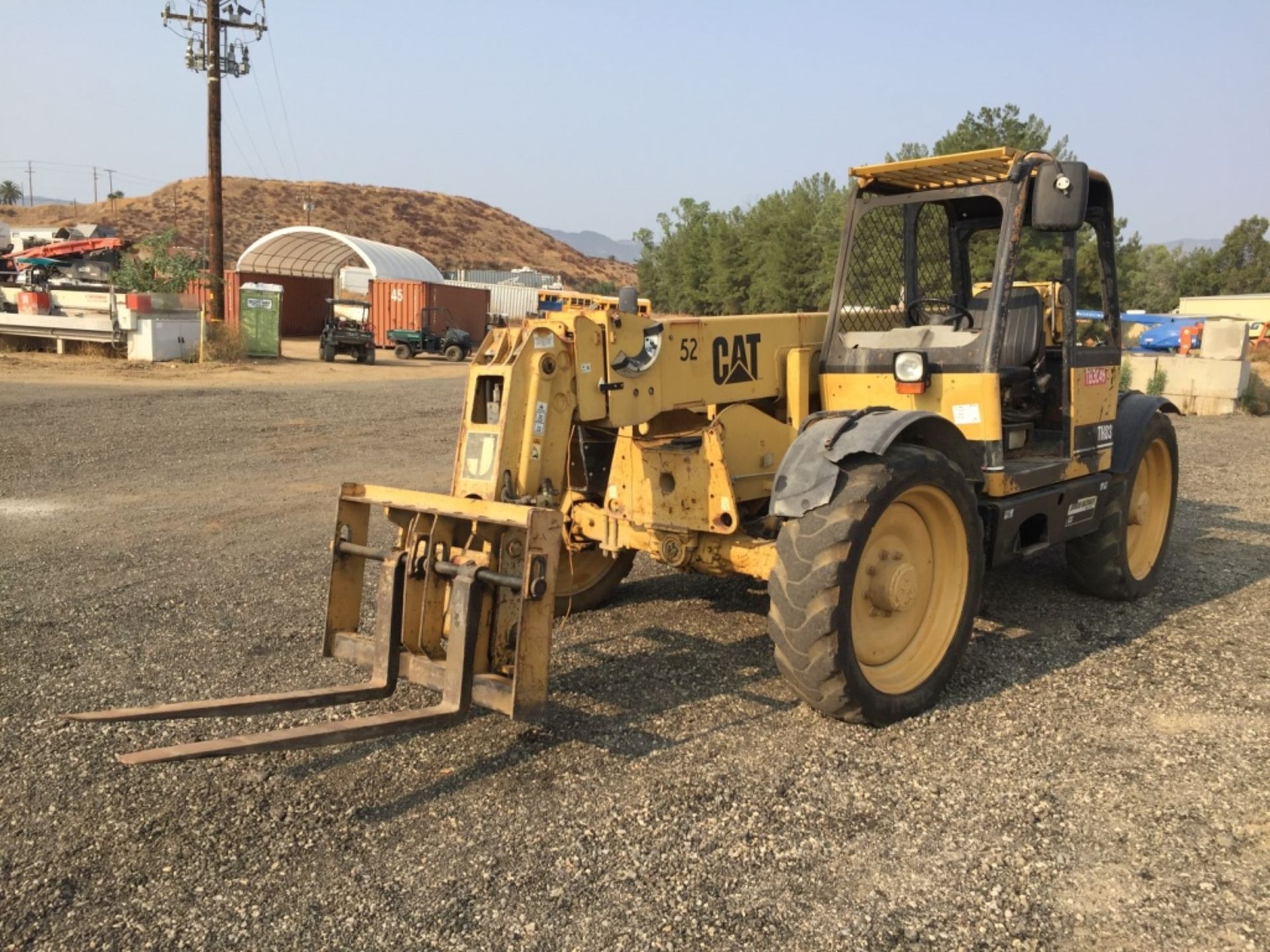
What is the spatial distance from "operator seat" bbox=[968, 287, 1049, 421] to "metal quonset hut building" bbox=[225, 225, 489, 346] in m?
28.7

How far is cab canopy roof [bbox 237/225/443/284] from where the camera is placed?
127 feet

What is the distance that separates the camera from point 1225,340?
65.2 feet

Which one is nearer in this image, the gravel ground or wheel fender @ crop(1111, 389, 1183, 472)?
the gravel ground

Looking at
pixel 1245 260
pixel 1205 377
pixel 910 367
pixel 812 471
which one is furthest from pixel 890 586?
pixel 1245 260

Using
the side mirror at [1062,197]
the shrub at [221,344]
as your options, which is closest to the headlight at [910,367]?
the side mirror at [1062,197]

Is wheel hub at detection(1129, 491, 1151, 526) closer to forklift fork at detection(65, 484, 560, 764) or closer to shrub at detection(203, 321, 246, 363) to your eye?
forklift fork at detection(65, 484, 560, 764)

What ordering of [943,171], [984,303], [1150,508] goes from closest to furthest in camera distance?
1. [943,171]
2. [984,303]
3. [1150,508]

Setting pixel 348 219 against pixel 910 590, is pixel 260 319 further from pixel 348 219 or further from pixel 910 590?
pixel 348 219

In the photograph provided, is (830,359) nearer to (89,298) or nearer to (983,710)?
(983,710)

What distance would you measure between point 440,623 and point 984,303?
3.76 metres

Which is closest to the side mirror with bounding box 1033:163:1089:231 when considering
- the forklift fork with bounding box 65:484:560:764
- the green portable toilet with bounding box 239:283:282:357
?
the forklift fork with bounding box 65:484:560:764

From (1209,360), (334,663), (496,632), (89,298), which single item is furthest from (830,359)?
(89,298)

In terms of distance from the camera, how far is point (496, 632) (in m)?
4.10

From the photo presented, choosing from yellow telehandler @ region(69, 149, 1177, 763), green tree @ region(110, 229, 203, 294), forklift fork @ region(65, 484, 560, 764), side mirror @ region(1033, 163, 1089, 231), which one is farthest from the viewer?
green tree @ region(110, 229, 203, 294)
